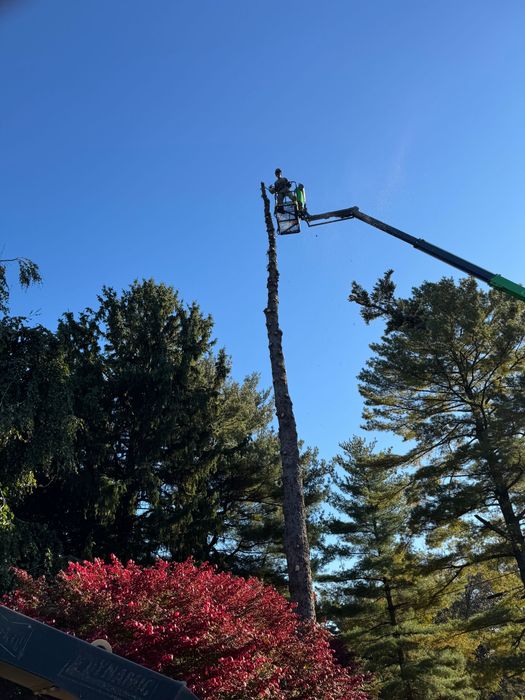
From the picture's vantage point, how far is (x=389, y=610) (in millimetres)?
18906

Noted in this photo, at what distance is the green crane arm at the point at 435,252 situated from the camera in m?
9.33

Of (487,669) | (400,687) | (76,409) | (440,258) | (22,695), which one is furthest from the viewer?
(400,687)

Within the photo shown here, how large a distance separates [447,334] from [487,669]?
820 cm

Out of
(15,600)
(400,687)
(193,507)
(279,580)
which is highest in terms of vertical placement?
(193,507)

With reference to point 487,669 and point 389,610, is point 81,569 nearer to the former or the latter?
point 487,669

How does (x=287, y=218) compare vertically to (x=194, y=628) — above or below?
above

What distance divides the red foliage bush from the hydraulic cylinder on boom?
606cm

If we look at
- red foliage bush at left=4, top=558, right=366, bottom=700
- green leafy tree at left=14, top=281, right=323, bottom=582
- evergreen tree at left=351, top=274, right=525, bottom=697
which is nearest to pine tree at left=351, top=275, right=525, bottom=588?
evergreen tree at left=351, top=274, right=525, bottom=697

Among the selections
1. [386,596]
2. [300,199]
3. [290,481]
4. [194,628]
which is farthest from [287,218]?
[386,596]

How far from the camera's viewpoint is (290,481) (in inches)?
403

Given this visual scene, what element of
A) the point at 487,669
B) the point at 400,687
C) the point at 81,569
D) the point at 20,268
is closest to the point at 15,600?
the point at 81,569

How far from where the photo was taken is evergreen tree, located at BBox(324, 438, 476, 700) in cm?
1661

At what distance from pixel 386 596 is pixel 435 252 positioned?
13.4 metres

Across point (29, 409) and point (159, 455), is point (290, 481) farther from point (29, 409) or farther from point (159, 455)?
point (159, 455)
